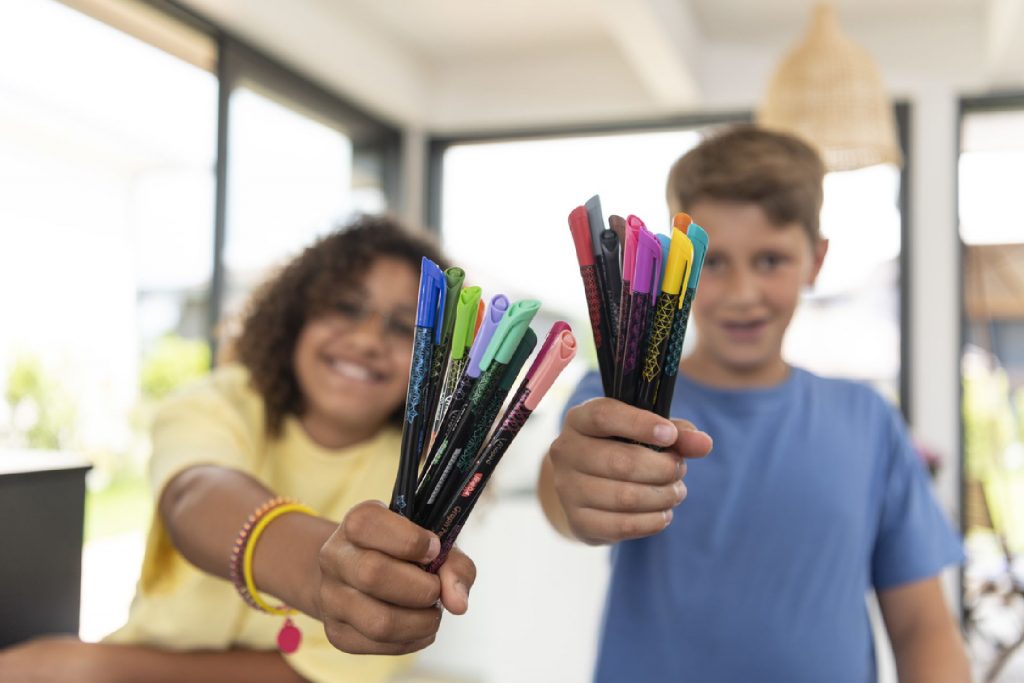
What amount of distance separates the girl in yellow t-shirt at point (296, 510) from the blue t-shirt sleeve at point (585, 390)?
220mm

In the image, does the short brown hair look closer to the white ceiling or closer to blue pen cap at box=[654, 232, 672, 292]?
blue pen cap at box=[654, 232, 672, 292]

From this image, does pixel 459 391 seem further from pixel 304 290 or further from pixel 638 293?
pixel 304 290

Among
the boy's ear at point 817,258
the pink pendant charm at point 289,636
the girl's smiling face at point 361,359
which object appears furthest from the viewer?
the girl's smiling face at point 361,359


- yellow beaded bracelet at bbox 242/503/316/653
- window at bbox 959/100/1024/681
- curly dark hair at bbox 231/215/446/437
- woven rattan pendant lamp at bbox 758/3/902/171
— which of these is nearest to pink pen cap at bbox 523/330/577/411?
yellow beaded bracelet at bbox 242/503/316/653

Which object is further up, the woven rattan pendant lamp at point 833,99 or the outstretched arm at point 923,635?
the woven rattan pendant lamp at point 833,99

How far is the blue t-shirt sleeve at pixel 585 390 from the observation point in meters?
0.92

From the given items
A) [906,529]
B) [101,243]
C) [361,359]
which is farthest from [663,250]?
[101,243]

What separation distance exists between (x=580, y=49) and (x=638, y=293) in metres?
3.61

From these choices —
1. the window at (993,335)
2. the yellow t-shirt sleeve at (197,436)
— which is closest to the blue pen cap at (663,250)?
the yellow t-shirt sleeve at (197,436)

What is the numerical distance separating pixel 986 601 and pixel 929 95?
81.5 inches

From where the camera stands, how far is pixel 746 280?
3.13 feet

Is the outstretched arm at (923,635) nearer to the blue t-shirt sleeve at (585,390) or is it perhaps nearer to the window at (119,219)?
the blue t-shirt sleeve at (585,390)

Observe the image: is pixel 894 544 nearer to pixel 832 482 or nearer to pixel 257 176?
pixel 832 482

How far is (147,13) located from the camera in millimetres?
2719
